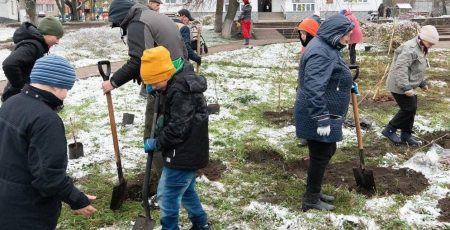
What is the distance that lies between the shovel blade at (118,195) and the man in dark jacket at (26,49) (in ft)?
4.39

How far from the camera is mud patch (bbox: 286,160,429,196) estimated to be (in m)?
4.64

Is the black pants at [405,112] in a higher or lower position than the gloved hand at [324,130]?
lower

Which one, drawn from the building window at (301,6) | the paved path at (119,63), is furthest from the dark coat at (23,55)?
the building window at (301,6)

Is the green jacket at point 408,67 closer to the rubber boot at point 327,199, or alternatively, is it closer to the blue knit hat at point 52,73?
the rubber boot at point 327,199

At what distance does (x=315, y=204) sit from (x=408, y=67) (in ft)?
8.27

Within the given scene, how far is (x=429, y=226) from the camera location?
12.8 feet

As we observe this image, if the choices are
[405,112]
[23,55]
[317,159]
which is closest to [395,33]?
[405,112]

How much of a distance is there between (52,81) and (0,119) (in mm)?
345

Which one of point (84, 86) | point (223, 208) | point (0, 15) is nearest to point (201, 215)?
point (223, 208)

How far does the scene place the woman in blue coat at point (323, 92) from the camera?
3.74m

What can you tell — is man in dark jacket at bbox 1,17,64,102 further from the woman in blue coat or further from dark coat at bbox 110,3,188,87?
the woman in blue coat

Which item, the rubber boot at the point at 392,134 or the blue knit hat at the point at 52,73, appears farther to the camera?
the rubber boot at the point at 392,134

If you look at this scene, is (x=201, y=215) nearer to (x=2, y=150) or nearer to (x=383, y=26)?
(x=2, y=150)

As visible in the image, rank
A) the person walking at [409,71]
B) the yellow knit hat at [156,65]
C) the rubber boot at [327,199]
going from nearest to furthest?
the yellow knit hat at [156,65], the rubber boot at [327,199], the person walking at [409,71]
